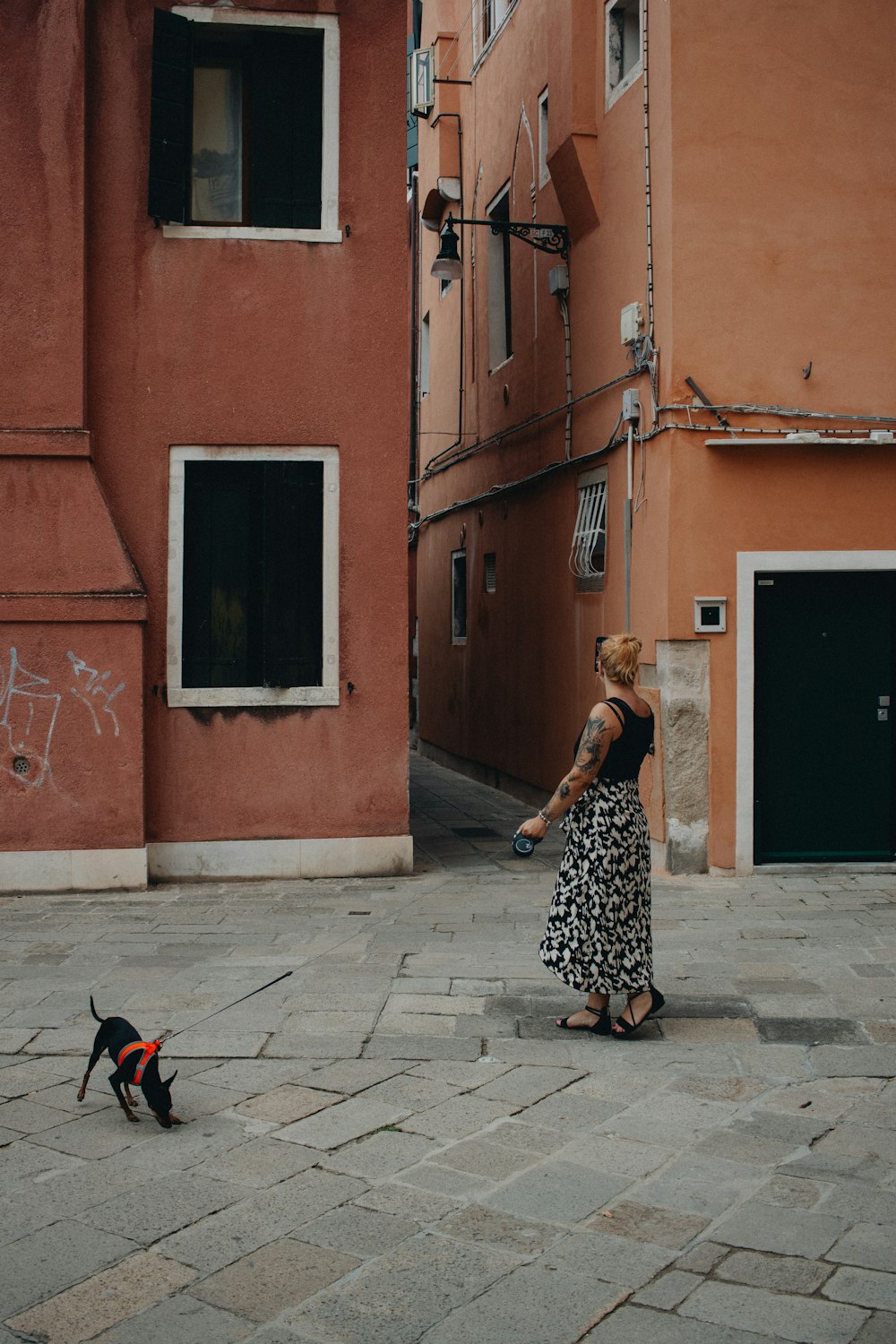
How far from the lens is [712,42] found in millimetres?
9898

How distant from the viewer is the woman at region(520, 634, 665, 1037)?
588 centimetres

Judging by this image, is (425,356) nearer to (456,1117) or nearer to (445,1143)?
(456,1117)

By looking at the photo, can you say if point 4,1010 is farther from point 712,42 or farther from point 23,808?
point 712,42

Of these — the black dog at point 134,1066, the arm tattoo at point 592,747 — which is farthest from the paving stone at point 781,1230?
the arm tattoo at point 592,747

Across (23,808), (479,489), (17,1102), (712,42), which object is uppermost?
(712,42)

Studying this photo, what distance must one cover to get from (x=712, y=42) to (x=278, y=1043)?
7820 millimetres

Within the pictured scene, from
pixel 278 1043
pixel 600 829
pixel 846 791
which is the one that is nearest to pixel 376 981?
pixel 278 1043

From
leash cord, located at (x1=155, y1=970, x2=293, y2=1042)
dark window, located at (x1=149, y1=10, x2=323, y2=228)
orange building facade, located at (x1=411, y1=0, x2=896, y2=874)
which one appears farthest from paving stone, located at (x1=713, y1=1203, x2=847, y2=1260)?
dark window, located at (x1=149, y1=10, x2=323, y2=228)

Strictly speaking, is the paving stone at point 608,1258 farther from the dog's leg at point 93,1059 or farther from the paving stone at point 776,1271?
the dog's leg at point 93,1059

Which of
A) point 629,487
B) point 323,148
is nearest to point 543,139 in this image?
point 323,148

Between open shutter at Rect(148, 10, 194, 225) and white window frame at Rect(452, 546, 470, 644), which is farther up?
open shutter at Rect(148, 10, 194, 225)

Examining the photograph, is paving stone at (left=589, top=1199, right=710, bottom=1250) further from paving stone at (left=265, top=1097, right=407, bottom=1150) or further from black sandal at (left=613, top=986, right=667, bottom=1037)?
black sandal at (left=613, top=986, right=667, bottom=1037)

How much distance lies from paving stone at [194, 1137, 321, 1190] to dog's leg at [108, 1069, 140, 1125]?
451mm

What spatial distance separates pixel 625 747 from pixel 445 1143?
1.91 meters
